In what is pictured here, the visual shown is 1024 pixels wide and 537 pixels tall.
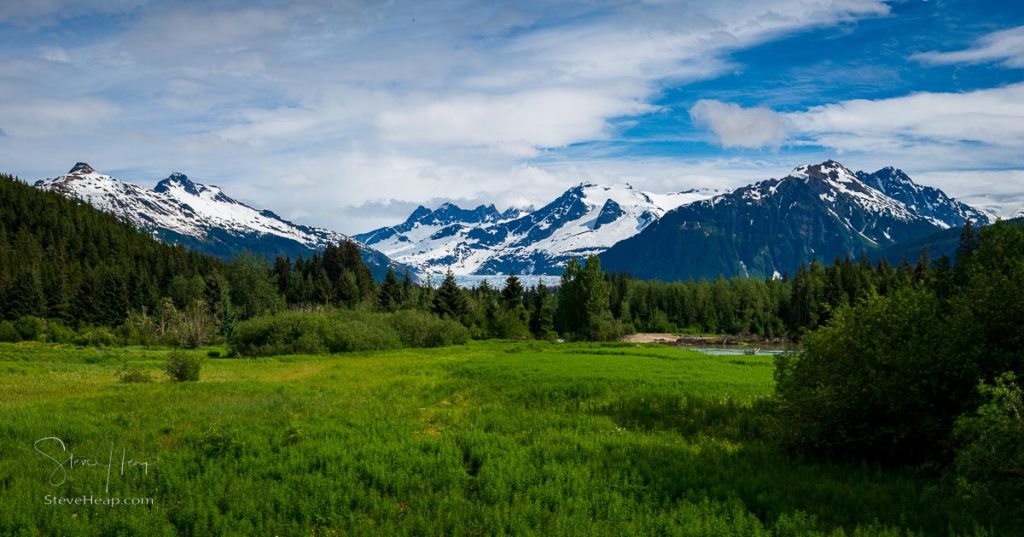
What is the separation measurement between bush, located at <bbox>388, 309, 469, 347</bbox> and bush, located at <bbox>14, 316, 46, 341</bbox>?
180 feet

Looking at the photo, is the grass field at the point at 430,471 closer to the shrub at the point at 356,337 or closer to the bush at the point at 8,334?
the shrub at the point at 356,337

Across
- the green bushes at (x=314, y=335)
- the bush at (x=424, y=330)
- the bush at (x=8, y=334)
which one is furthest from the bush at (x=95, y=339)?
the bush at (x=424, y=330)

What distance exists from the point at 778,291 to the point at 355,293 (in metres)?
113

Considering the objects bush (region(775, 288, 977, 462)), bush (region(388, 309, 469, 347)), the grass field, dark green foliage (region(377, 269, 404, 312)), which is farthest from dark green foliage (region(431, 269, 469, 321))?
bush (region(775, 288, 977, 462))

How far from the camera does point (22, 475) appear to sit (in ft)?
52.4

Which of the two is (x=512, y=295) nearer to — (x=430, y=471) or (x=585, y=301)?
(x=585, y=301)

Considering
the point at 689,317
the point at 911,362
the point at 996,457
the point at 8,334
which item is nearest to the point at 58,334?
the point at 8,334

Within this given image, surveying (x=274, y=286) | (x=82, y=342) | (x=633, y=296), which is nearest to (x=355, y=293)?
(x=274, y=286)

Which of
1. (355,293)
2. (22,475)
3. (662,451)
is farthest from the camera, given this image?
(355,293)

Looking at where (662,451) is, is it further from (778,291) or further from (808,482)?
(778,291)

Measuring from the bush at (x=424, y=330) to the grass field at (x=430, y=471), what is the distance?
55216mm

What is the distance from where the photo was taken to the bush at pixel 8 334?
87000mm

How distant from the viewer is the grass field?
45.6ft

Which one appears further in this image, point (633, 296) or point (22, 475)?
point (633, 296)
